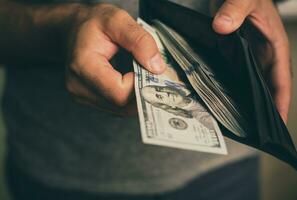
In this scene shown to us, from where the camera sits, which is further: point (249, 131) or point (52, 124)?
point (52, 124)

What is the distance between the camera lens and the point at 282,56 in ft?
2.76

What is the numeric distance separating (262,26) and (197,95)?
0.26 metres

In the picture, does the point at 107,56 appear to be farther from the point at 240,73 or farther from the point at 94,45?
the point at 240,73

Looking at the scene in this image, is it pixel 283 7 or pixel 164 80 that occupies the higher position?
pixel 164 80

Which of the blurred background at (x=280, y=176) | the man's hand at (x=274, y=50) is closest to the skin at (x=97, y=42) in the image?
the man's hand at (x=274, y=50)

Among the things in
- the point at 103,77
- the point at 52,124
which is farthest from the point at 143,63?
the point at 52,124

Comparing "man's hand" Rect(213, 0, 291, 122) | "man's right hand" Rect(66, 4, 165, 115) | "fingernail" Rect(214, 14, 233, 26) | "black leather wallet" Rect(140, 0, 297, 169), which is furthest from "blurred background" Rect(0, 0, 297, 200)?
"man's right hand" Rect(66, 4, 165, 115)

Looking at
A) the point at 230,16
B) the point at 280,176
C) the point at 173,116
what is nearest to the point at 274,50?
the point at 230,16

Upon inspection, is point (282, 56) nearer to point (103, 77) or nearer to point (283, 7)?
point (103, 77)

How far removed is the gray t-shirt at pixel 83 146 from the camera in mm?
843

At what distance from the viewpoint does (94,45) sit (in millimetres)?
667

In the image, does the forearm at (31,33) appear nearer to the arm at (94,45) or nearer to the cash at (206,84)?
the arm at (94,45)

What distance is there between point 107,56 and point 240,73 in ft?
0.75

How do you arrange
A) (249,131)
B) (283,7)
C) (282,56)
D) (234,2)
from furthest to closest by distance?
(283,7), (282,56), (234,2), (249,131)
